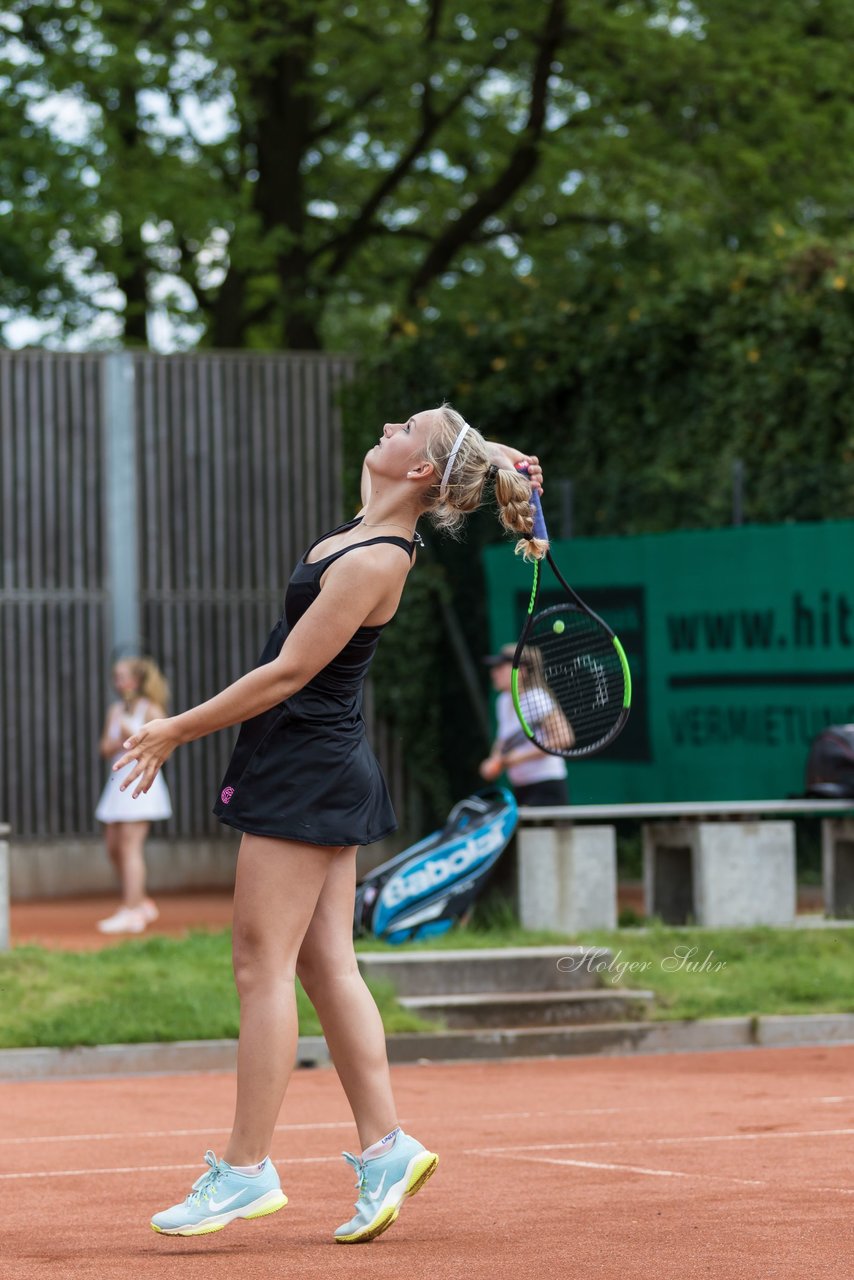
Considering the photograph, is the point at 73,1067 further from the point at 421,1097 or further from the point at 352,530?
the point at 352,530

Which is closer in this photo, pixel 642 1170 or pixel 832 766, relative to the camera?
pixel 642 1170

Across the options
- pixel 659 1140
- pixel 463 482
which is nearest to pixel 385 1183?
pixel 463 482

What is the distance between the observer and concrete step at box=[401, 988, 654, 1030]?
37.0 feet

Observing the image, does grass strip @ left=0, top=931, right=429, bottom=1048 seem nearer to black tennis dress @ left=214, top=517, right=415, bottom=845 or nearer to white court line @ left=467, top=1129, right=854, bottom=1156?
white court line @ left=467, top=1129, right=854, bottom=1156

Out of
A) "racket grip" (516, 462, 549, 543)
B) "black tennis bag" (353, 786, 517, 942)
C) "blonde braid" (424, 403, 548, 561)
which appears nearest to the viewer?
"blonde braid" (424, 403, 548, 561)

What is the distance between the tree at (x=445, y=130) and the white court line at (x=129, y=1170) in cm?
1451

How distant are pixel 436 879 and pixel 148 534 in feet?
26.3

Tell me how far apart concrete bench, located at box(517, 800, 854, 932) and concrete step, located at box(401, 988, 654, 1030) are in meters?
1.68

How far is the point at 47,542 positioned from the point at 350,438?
304 cm

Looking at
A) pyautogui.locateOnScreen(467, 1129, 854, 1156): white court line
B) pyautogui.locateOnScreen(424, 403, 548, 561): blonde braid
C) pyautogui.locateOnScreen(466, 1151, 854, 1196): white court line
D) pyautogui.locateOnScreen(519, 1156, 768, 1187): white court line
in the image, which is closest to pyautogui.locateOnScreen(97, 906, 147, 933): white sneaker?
pyautogui.locateOnScreen(467, 1129, 854, 1156): white court line

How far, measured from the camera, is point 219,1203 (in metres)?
5.41

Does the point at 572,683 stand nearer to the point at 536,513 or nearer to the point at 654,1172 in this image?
the point at 654,1172

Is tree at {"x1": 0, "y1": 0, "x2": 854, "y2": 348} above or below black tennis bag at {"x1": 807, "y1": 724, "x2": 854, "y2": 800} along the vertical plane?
above

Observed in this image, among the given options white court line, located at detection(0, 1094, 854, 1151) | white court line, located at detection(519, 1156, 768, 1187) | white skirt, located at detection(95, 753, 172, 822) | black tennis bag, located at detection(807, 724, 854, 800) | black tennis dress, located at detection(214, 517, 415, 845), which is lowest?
white court line, located at detection(0, 1094, 854, 1151)
